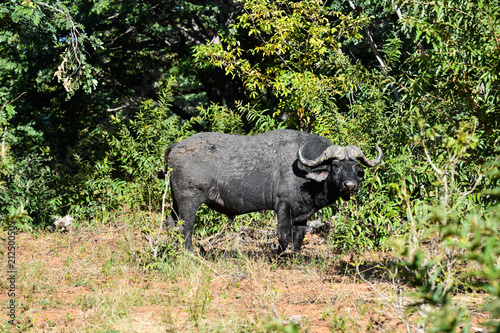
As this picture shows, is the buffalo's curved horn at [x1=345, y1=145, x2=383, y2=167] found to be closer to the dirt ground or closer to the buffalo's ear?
the buffalo's ear

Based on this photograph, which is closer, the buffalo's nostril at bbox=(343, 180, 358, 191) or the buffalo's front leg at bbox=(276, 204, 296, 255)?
the buffalo's nostril at bbox=(343, 180, 358, 191)

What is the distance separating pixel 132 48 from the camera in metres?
15.3

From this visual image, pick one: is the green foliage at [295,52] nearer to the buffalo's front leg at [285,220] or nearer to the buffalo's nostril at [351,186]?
the buffalo's front leg at [285,220]

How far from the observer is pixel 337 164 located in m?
7.04

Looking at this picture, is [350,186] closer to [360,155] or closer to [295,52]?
[360,155]

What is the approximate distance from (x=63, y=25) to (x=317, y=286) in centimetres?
668

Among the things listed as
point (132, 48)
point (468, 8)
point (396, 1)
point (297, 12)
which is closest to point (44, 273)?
point (396, 1)

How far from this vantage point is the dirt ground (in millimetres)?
4414

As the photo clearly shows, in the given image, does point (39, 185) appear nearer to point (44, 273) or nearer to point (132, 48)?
point (44, 273)

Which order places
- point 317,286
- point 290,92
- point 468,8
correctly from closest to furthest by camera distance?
point 468,8, point 317,286, point 290,92

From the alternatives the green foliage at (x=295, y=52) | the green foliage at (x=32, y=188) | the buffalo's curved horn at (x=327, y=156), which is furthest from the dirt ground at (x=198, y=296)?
the green foliage at (x=295, y=52)

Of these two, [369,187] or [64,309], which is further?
[369,187]

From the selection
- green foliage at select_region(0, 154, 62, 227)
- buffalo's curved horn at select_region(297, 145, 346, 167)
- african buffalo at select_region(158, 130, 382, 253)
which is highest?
buffalo's curved horn at select_region(297, 145, 346, 167)

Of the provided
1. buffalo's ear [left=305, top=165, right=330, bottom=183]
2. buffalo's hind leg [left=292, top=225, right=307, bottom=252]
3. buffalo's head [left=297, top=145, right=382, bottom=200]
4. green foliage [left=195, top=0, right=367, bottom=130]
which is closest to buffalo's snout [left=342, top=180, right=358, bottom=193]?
buffalo's head [left=297, top=145, right=382, bottom=200]
